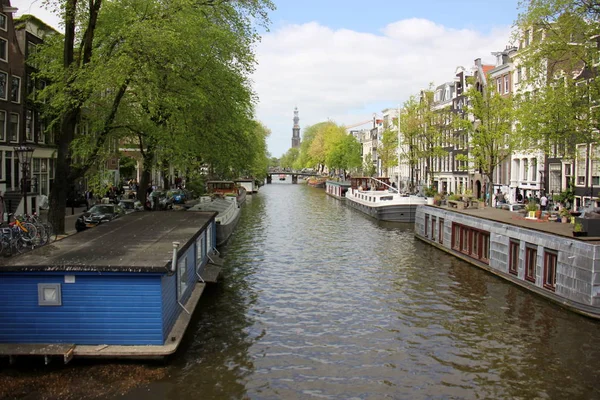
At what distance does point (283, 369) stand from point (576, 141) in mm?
18930

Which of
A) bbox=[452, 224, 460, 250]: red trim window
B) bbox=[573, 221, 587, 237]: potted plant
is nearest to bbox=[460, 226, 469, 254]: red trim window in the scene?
bbox=[452, 224, 460, 250]: red trim window

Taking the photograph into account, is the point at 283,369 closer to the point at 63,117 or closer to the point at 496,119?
the point at 63,117

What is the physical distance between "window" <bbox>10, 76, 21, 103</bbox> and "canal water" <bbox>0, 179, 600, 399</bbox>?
20.8 m

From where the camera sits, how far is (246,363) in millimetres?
13562

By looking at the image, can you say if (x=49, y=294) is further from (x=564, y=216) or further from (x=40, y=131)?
(x=40, y=131)

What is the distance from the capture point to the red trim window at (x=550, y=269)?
62.2 feet

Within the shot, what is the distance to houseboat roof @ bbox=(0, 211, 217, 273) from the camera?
1180 cm

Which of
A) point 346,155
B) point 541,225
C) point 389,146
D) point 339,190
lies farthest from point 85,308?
point 346,155

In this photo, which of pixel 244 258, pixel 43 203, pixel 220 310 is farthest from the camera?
pixel 43 203

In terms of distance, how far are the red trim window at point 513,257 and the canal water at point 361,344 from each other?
2.72 ft

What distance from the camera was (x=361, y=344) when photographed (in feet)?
49.6

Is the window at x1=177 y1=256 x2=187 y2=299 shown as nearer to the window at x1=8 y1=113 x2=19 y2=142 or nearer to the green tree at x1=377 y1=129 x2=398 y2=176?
the window at x1=8 y1=113 x2=19 y2=142

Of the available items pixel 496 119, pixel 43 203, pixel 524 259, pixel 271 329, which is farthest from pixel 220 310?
pixel 496 119

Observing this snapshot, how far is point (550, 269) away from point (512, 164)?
35.7m
